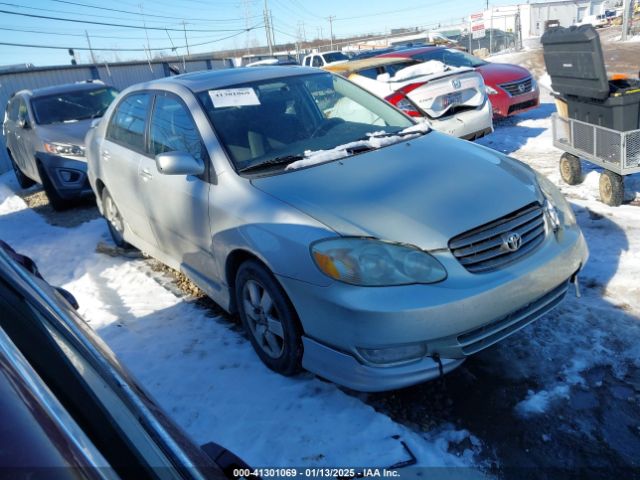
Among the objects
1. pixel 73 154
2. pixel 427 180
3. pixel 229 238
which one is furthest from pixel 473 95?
pixel 73 154

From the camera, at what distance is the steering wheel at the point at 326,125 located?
3.47 meters

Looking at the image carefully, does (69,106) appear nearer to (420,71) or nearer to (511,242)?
(420,71)

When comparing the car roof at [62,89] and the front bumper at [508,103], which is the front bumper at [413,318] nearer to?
the front bumper at [508,103]

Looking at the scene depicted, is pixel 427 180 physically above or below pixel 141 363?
above

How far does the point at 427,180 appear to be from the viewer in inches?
111

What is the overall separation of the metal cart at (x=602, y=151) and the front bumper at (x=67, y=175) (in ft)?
21.1

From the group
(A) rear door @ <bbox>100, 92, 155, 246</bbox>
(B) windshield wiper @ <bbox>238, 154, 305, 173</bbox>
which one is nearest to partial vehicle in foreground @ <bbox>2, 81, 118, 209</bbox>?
(A) rear door @ <bbox>100, 92, 155, 246</bbox>

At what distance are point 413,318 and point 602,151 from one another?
3739mm

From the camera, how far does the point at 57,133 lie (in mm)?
7660

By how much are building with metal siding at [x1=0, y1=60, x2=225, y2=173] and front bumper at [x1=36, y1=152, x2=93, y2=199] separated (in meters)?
Result: 7.11

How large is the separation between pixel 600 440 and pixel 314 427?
1327 millimetres

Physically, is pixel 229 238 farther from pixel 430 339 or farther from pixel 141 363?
pixel 430 339

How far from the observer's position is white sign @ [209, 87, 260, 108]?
341 centimetres

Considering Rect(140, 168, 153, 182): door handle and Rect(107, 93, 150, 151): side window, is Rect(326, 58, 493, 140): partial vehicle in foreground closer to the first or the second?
Rect(107, 93, 150, 151): side window
